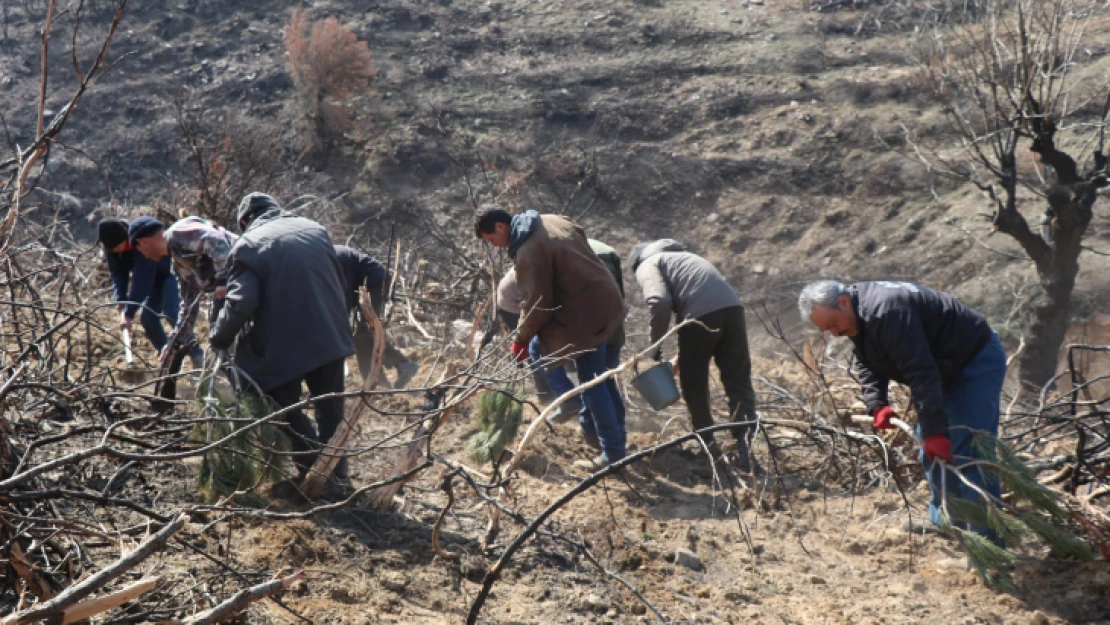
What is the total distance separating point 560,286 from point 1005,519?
7.63ft

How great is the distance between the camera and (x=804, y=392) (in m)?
7.00

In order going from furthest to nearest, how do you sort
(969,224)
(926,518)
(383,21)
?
(383,21), (969,224), (926,518)

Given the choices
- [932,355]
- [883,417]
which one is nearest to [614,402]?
[883,417]

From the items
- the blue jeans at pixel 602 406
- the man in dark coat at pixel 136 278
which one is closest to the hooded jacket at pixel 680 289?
the blue jeans at pixel 602 406

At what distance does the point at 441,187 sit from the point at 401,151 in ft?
3.47

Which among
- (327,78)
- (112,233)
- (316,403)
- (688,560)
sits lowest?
(688,560)

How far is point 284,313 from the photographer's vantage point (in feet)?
12.9

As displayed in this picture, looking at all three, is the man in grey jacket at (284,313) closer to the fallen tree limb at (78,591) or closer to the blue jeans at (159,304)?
the fallen tree limb at (78,591)

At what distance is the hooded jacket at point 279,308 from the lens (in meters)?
3.89

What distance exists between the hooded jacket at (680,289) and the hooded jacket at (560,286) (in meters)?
0.22

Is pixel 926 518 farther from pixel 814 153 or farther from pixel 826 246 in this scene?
pixel 814 153

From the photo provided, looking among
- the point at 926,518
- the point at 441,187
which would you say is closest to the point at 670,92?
the point at 441,187

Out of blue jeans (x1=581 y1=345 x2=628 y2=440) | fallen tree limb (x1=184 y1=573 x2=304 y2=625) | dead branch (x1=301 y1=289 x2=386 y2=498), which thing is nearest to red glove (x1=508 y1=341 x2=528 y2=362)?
blue jeans (x1=581 y1=345 x2=628 y2=440)

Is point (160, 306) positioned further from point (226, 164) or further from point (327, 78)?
point (327, 78)
